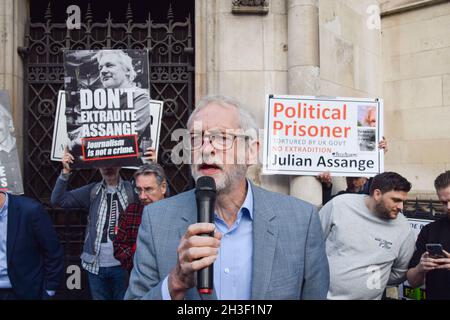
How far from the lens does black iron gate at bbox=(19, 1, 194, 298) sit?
6320 millimetres

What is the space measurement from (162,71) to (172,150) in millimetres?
1034

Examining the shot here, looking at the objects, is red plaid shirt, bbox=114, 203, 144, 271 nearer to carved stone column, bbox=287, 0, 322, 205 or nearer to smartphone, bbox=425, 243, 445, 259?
smartphone, bbox=425, 243, 445, 259

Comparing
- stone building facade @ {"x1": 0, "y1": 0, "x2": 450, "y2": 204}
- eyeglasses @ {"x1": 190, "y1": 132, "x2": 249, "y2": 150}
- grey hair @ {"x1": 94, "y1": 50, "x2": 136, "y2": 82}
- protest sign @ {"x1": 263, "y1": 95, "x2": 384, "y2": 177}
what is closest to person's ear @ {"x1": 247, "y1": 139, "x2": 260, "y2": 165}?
eyeglasses @ {"x1": 190, "y1": 132, "x2": 249, "y2": 150}

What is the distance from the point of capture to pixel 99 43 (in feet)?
20.9

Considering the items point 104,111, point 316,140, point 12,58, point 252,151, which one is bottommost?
point 252,151

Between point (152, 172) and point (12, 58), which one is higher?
point (12, 58)

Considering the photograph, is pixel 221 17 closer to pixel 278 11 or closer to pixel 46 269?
pixel 278 11

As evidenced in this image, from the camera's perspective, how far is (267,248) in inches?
91.4

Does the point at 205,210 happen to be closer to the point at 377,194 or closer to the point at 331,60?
the point at 377,194

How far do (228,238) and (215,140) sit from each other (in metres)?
0.50

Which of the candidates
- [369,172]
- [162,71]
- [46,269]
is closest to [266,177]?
[369,172]

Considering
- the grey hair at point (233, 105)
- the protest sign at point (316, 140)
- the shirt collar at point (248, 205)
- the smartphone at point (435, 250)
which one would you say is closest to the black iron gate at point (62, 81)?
the protest sign at point (316, 140)

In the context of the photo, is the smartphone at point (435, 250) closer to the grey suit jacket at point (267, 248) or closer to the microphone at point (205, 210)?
the grey suit jacket at point (267, 248)

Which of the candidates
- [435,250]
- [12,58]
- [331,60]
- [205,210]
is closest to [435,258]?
[435,250]
